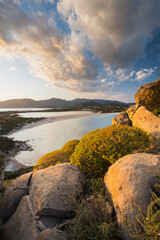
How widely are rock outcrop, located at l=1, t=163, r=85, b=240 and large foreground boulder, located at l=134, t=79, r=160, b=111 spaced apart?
632 centimetres

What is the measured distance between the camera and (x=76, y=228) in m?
2.16

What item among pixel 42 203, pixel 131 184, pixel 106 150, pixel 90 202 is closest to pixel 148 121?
pixel 106 150

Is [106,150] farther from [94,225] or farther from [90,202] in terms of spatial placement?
[94,225]

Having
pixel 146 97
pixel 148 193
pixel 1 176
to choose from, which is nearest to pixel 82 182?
pixel 148 193

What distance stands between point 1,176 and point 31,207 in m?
2.00

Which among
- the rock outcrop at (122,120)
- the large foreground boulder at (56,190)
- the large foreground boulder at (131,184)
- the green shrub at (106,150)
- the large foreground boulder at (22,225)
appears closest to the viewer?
the large foreground boulder at (131,184)

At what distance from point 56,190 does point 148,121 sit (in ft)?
18.6

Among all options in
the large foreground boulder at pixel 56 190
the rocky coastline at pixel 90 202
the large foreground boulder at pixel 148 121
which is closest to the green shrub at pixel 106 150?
the rocky coastline at pixel 90 202

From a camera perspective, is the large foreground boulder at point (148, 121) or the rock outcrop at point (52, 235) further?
the large foreground boulder at point (148, 121)

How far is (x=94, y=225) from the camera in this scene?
7.19ft

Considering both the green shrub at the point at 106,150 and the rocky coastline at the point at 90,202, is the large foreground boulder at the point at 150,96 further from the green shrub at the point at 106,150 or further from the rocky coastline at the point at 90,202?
the rocky coastline at the point at 90,202

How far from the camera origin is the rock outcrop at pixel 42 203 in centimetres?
262

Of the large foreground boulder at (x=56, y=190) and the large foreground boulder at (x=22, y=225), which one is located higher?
the large foreground boulder at (x=56, y=190)

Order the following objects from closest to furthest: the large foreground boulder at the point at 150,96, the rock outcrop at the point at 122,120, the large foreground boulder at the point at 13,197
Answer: the large foreground boulder at the point at 13,197
the large foreground boulder at the point at 150,96
the rock outcrop at the point at 122,120
